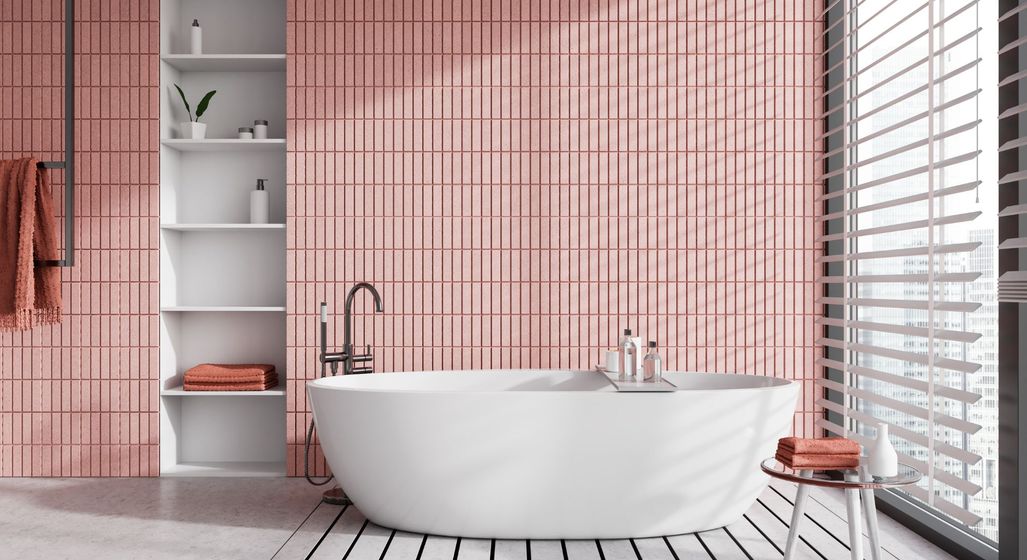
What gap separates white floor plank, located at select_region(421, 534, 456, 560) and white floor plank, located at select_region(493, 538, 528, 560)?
5.8 inches

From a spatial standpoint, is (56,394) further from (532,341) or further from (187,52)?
(532,341)

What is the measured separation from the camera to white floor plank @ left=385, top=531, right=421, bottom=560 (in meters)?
2.58

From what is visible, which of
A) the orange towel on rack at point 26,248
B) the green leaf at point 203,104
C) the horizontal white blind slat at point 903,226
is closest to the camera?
the horizontal white blind slat at point 903,226

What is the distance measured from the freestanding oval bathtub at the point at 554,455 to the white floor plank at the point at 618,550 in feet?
0.11

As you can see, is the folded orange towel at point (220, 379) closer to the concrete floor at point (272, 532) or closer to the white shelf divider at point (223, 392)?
the white shelf divider at point (223, 392)

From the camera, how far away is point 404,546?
268 centimetres

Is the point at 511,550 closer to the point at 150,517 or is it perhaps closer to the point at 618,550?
the point at 618,550

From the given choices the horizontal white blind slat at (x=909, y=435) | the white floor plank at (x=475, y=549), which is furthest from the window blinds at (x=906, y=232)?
the white floor plank at (x=475, y=549)

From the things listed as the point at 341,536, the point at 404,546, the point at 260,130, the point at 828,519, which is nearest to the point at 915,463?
the point at 828,519

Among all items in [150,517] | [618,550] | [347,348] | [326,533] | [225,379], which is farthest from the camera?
[225,379]

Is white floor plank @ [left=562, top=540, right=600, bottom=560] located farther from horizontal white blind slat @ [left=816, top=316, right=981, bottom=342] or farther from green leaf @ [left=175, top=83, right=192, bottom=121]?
green leaf @ [left=175, top=83, right=192, bottom=121]

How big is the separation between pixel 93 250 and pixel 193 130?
0.71 metres

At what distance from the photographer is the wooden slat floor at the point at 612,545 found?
102 inches

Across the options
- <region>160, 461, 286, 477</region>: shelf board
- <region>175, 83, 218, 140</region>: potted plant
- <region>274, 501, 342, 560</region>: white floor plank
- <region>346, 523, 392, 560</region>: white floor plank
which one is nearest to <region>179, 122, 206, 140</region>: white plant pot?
<region>175, 83, 218, 140</region>: potted plant
